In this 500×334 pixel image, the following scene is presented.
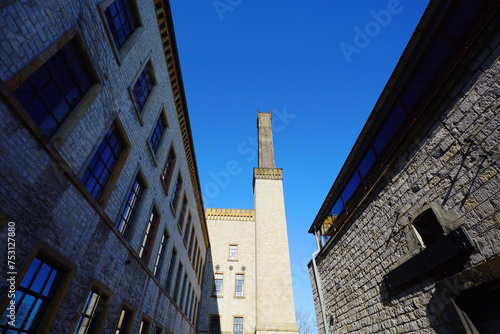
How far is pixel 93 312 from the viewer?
565 centimetres

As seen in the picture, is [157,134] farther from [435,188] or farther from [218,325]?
[218,325]

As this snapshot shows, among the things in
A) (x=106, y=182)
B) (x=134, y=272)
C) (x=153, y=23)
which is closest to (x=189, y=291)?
(x=134, y=272)

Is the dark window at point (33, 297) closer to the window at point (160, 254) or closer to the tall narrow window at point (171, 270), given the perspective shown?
the window at point (160, 254)

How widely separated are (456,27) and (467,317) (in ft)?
15.8

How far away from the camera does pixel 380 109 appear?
6.09 m

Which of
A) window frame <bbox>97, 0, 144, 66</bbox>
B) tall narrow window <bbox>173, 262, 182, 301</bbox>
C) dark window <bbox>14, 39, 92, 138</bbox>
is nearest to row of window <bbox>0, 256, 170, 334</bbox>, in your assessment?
dark window <bbox>14, 39, 92, 138</bbox>

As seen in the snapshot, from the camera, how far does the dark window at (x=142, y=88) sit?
26.2 ft

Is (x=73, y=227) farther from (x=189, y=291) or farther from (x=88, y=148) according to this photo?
(x=189, y=291)

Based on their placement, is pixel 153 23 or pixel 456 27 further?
pixel 153 23

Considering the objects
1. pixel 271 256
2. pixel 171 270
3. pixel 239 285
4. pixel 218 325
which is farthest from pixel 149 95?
pixel 218 325

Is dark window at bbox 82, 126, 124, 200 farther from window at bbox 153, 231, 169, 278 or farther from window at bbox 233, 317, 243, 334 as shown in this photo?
window at bbox 233, 317, 243, 334

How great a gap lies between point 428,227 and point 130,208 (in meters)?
8.14

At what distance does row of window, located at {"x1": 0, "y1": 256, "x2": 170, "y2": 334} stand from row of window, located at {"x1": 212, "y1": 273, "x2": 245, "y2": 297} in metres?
21.4

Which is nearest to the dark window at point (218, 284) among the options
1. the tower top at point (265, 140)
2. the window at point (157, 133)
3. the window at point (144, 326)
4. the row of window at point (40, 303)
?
the tower top at point (265, 140)
